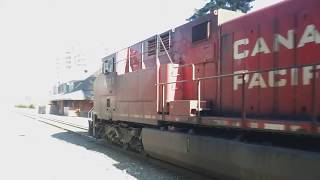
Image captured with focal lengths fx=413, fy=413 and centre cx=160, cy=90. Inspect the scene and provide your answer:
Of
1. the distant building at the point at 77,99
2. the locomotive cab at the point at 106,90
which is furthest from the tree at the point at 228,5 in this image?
the distant building at the point at 77,99

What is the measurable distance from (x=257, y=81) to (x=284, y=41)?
0.90 m

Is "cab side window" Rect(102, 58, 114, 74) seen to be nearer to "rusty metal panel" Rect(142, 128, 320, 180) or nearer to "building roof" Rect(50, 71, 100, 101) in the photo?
"rusty metal panel" Rect(142, 128, 320, 180)

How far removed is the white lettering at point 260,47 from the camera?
774 centimetres

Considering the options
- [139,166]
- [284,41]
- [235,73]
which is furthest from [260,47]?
[139,166]

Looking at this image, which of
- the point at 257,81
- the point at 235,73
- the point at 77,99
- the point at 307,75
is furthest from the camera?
the point at 77,99

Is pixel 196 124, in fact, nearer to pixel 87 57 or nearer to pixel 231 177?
pixel 231 177

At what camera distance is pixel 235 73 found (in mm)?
8477

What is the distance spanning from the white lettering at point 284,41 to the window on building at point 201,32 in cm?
232

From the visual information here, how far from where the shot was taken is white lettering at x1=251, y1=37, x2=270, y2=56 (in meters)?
7.74

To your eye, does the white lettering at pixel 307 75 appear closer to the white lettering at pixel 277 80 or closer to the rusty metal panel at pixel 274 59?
the rusty metal panel at pixel 274 59

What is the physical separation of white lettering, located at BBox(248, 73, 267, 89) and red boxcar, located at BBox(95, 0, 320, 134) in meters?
0.02

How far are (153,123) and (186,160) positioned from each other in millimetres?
2012

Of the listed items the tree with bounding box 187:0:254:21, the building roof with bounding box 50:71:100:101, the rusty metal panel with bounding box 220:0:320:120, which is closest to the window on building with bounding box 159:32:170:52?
the rusty metal panel with bounding box 220:0:320:120

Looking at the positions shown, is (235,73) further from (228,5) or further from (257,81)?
(228,5)
